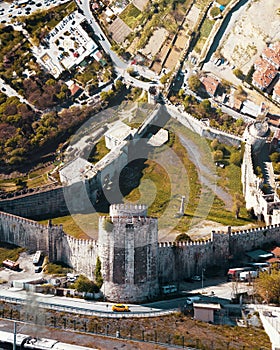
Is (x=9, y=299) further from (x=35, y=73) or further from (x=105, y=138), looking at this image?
(x=35, y=73)

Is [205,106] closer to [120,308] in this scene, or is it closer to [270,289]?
[270,289]

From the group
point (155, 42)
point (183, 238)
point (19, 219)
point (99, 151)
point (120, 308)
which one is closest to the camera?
point (120, 308)

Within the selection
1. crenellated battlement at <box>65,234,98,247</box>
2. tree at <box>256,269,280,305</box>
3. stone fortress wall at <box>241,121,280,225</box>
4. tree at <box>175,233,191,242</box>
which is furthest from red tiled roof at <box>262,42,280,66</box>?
tree at <box>256,269,280,305</box>

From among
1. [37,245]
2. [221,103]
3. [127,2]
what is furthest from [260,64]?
[37,245]

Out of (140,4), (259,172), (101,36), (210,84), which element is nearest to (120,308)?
(259,172)

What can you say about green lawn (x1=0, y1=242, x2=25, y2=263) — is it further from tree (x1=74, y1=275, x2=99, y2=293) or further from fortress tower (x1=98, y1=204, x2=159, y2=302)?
fortress tower (x1=98, y1=204, x2=159, y2=302)

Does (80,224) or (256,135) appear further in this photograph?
(256,135)

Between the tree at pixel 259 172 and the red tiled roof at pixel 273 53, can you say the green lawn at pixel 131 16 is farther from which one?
the tree at pixel 259 172

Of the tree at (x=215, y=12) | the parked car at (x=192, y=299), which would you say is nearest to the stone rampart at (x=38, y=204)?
the parked car at (x=192, y=299)
